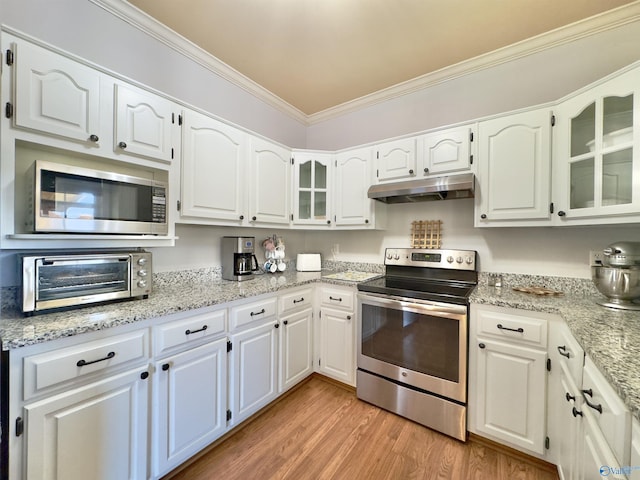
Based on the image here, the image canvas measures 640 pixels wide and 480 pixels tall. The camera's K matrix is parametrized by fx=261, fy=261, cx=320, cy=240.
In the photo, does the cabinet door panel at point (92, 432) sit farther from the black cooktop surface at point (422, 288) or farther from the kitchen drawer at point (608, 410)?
the kitchen drawer at point (608, 410)

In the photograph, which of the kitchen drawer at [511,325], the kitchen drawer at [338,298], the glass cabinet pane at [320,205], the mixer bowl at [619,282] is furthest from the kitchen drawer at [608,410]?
the glass cabinet pane at [320,205]

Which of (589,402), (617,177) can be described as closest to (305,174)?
(617,177)

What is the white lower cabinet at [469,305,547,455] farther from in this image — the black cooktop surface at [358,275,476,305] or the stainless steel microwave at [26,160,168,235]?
the stainless steel microwave at [26,160,168,235]

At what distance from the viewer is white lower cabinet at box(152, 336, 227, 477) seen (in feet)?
4.25

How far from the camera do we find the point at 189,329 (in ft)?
4.59

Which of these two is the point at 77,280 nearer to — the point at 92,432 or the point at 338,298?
the point at 92,432

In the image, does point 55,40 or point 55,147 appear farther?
point 55,40

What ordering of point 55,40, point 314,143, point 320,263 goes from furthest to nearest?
1. point 314,143
2. point 320,263
3. point 55,40

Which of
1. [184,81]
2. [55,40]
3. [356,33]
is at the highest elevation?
[356,33]

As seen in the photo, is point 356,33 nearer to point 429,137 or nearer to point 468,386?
point 429,137

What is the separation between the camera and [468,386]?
1650mm

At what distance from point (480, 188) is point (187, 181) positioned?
6.73 ft

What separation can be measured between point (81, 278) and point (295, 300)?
131 cm

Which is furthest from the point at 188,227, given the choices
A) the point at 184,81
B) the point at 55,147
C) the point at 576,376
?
the point at 576,376
